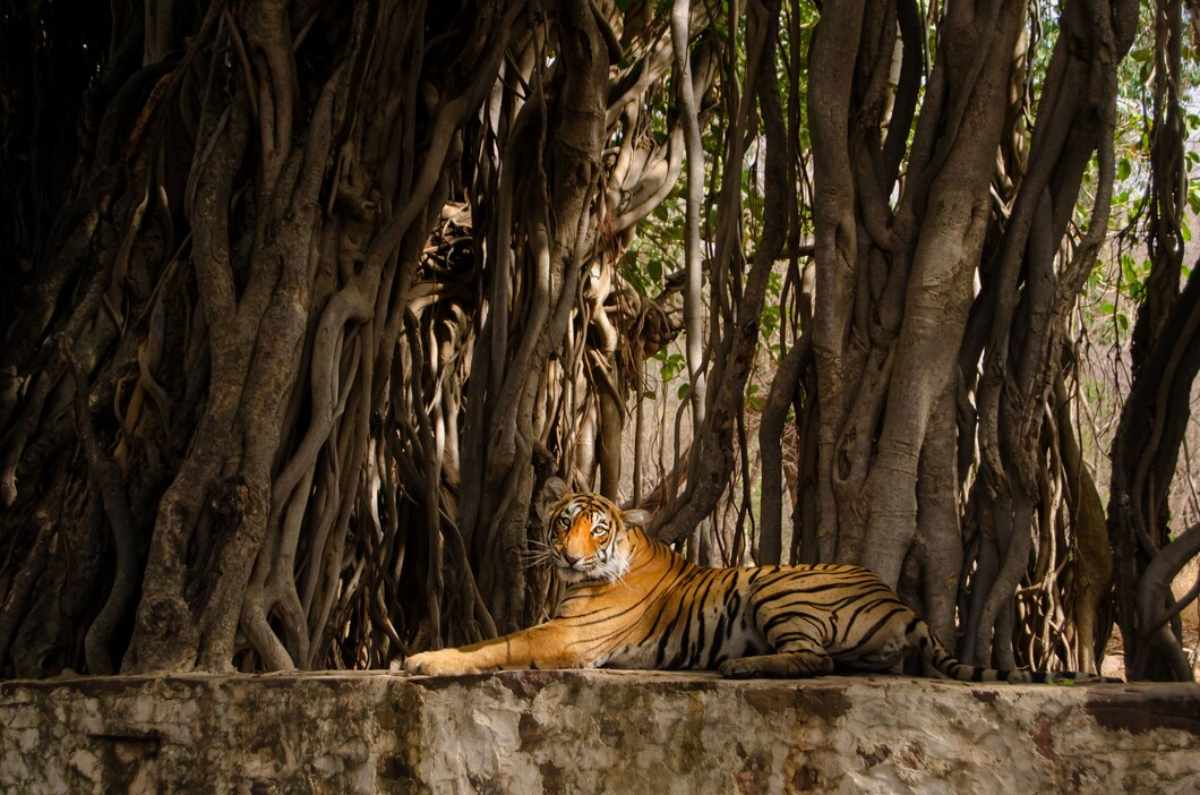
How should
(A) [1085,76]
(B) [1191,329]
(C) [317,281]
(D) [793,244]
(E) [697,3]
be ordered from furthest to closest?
(E) [697,3] < (D) [793,244] < (C) [317,281] < (B) [1191,329] < (A) [1085,76]

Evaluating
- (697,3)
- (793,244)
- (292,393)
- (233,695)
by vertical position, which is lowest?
(233,695)

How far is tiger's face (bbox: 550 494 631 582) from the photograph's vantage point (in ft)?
12.1

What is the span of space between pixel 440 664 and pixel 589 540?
2.02 ft

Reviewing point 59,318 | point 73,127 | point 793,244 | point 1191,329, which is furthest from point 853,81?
point 73,127

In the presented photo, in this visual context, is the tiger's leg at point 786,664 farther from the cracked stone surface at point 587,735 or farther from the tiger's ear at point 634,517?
the tiger's ear at point 634,517

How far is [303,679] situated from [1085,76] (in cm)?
270

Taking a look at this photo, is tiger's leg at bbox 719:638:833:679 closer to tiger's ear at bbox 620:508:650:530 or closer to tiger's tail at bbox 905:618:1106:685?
tiger's tail at bbox 905:618:1106:685

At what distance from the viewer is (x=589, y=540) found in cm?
372

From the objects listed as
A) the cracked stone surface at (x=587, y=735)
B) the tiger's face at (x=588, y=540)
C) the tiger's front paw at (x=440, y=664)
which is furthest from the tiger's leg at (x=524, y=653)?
the cracked stone surface at (x=587, y=735)

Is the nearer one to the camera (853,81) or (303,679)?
(303,679)

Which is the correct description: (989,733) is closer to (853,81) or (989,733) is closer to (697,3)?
(853,81)

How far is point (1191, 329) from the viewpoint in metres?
4.23

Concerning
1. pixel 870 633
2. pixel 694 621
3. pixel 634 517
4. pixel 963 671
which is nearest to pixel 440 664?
pixel 694 621

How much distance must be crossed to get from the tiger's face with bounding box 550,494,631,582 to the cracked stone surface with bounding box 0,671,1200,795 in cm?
68
